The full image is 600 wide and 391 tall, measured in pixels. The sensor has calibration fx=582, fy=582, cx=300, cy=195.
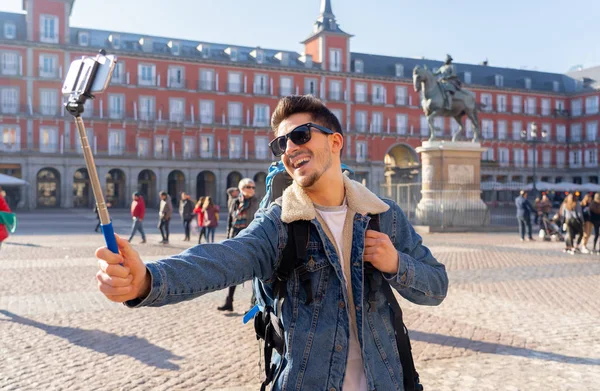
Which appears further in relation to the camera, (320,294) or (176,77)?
(176,77)

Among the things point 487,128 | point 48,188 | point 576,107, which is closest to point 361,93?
point 487,128

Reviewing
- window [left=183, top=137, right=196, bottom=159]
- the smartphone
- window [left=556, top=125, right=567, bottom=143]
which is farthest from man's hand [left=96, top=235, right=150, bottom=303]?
window [left=556, top=125, right=567, bottom=143]

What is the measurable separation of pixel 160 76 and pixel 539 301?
141 ft

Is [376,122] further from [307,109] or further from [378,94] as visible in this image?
[307,109]

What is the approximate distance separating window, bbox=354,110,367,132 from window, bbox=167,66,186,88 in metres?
15.7

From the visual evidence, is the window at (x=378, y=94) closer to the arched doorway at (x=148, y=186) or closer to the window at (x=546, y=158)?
the window at (x=546, y=158)

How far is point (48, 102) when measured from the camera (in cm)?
4319

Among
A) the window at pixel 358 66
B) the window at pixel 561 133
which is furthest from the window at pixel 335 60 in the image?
the window at pixel 561 133

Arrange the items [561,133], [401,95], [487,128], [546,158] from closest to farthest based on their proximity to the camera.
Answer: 1. [401,95]
2. [487,128]
3. [546,158]
4. [561,133]

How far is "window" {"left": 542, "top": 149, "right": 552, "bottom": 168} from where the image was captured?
202 ft

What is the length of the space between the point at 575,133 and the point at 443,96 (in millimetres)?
49197

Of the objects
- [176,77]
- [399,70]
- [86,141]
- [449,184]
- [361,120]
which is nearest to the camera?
[86,141]

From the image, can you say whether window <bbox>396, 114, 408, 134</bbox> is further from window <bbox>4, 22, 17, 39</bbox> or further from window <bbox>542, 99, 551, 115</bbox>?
window <bbox>4, 22, 17, 39</bbox>

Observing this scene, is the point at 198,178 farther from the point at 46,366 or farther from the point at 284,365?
the point at 284,365
